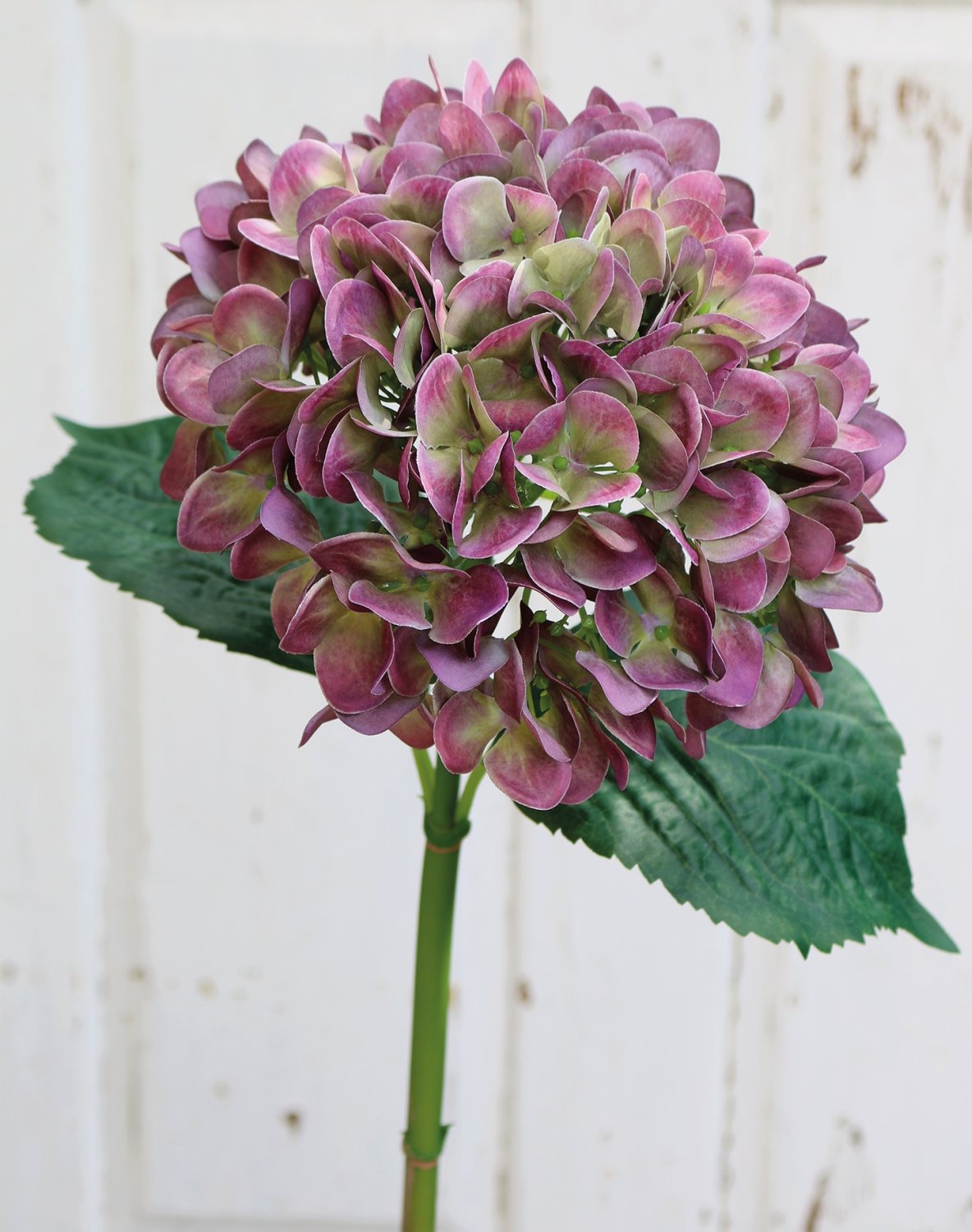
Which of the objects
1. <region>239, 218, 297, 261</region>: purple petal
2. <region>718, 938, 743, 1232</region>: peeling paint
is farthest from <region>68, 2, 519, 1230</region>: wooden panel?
<region>239, 218, 297, 261</region>: purple petal

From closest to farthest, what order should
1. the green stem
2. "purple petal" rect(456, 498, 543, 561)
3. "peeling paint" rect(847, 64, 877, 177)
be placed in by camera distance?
1. "purple petal" rect(456, 498, 543, 561)
2. the green stem
3. "peeling paint" rect(847, 64, 877, 177)

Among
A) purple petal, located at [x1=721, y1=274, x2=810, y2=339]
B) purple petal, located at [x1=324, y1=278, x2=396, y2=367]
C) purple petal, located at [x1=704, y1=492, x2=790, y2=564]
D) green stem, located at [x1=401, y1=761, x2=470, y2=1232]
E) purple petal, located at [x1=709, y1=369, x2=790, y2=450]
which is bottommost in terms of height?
green stem, located at [x1=401, y1=761, x2=470, y2=1232]

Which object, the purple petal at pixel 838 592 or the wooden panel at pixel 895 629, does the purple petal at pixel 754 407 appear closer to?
the purple petal at pixel 838 592

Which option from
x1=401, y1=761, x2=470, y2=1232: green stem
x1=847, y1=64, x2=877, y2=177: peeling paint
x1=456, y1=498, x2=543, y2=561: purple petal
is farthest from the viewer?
x1=847, y1=64, x2=877, y2=177: peeling paint

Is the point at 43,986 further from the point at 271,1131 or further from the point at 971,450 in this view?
the point at 971,450

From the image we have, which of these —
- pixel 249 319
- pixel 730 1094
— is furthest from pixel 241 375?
pixel 730 1094

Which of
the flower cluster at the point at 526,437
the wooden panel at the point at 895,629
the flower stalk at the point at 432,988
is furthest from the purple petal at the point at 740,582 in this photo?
the wooden panel at the point at 895,629

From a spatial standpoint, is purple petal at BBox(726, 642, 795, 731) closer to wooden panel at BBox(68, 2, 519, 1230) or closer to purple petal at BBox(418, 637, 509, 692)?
purple petal at BBox(418, 637, 509, 692)
